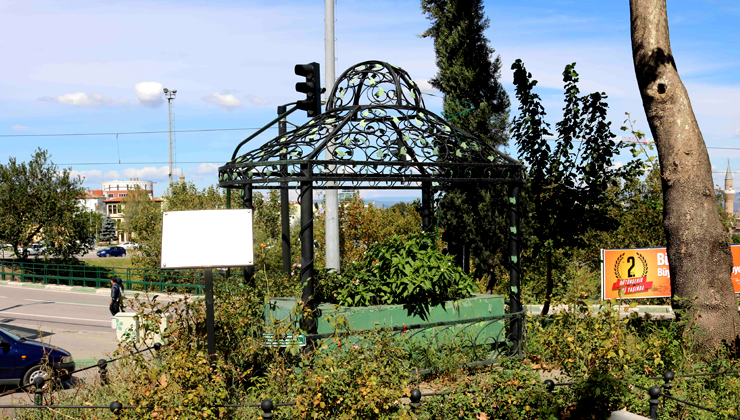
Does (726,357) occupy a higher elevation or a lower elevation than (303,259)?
lower

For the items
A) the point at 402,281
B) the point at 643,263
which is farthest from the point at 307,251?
the point at 643,263

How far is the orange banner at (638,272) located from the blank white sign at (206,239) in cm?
1000

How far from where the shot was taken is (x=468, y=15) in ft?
74.1

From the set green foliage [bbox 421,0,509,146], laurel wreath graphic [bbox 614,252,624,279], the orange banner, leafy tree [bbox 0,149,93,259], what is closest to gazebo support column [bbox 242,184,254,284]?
the orange banner

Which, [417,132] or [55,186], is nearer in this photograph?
[417,132]

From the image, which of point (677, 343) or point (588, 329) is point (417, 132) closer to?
point (588, 329)

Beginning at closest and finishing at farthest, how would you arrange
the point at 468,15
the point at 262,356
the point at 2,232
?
1. the point at 262,356
2. the point at 468,15
3. the point at 2,232

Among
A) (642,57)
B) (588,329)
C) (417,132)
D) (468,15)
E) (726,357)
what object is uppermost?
(468,15)

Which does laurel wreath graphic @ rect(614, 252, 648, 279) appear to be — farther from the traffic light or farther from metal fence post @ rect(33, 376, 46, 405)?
metal fence post @ rect(33, 376, 46, 405)

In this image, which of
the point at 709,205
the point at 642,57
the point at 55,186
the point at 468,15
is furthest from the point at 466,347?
the point at 55,186

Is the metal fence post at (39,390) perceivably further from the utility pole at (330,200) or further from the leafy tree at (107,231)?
the leafy tree at (107,231)

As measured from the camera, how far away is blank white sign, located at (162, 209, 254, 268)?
604cm

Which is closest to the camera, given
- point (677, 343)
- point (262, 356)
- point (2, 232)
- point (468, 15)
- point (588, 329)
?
point (588, 329)

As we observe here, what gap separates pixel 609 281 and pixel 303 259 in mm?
8880
